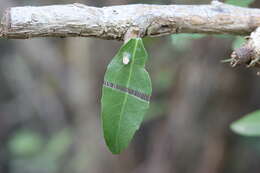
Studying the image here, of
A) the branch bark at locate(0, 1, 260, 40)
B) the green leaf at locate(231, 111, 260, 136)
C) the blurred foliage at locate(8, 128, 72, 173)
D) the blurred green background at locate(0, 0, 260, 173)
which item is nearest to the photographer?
the branch bark at locate(0, 1, 260, 40)

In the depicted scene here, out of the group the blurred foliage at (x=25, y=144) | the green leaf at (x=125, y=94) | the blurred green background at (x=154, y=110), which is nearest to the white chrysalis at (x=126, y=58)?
the green leaf at (x=125, y=94)

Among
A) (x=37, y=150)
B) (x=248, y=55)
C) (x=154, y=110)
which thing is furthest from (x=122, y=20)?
(x=37, y=150)

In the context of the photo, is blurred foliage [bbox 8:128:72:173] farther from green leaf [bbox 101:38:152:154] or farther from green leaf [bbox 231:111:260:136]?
green leaf [bbox 101:38:152:154]

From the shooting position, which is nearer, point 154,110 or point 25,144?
point 154,110

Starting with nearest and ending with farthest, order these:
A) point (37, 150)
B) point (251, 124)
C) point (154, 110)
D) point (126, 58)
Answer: point (126, 58) < point (251, 124) < point (154, 110) < point (37, 150)

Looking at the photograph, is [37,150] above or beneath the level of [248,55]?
beneath

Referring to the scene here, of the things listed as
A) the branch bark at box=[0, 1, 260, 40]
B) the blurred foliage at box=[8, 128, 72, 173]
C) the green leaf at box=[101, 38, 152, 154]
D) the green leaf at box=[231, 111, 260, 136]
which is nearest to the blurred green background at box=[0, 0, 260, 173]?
the blurred foliage at box=[8, 128, 72, 173]

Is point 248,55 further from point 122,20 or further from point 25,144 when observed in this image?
point 25,144

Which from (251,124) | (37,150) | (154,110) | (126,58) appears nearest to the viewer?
(126,58)
